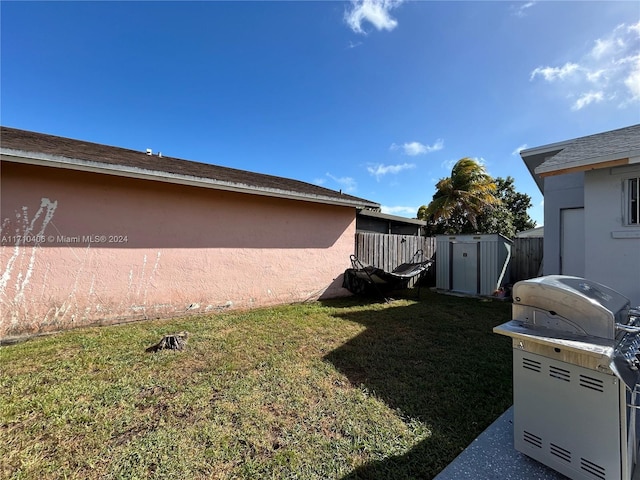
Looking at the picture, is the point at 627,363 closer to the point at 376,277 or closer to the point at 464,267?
the point at 376,277

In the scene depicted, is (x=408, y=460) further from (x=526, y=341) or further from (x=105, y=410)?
(x=105, y=410)

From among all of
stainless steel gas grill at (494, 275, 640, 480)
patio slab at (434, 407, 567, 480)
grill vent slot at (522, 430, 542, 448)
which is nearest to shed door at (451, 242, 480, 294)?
stainless steel gas grill at (494, 275, 640, 480)

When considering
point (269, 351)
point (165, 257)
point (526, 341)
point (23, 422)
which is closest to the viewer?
point (526, 341)

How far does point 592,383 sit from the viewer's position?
1258 mm

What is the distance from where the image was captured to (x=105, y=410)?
212cm

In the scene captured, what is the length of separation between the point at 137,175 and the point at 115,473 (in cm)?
A: 401

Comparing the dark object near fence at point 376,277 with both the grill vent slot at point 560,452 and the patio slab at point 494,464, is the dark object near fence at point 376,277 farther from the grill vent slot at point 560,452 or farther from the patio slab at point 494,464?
the grill vent slot at point 560,452

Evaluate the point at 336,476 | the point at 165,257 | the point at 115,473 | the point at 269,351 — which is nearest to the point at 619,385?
the point at 336,476

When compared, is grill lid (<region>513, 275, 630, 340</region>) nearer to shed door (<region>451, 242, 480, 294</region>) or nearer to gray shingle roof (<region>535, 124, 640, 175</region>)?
gray shingle roof (<region>535, 124, 640, 175</region>)

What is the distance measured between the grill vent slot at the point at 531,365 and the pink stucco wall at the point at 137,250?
489 centimetres

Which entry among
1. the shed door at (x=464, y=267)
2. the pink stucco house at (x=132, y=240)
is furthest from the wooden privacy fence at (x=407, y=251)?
the pink stucco house at (x=132, y=240)

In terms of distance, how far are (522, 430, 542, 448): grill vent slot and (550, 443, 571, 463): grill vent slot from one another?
0.20ft

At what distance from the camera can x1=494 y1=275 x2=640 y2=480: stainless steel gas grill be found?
1214 mm

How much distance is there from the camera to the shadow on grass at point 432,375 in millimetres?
1717
